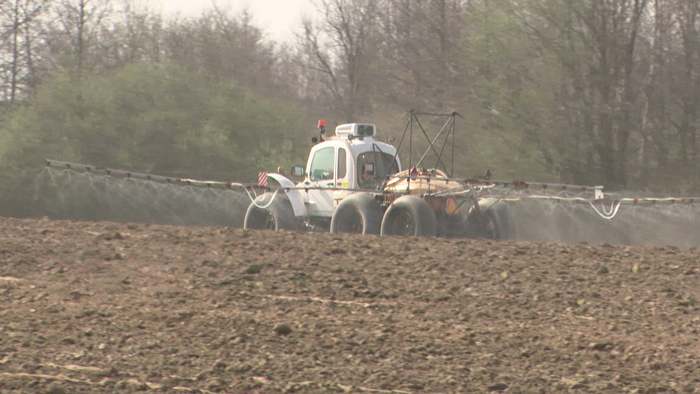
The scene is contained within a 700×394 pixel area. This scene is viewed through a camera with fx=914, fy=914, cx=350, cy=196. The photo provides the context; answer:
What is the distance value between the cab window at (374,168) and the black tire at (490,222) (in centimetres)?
174

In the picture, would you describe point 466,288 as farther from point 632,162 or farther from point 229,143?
point 229,143

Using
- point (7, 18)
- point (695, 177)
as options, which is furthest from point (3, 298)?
point (7, 18)

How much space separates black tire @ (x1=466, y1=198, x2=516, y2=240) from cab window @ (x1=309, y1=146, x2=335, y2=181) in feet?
8.76

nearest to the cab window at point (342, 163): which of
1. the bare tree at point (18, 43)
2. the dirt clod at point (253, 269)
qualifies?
the dirt clod at point (253, 269)

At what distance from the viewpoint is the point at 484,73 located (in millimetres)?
25422

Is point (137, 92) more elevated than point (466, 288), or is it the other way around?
point (137, 92)

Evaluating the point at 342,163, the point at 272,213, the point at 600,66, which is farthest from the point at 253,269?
the point at 600,66

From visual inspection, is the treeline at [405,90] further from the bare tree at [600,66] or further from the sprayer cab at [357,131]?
the sprayer cab at [357,131]

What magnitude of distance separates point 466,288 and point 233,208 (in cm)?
1775

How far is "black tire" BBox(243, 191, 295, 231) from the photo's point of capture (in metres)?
16.9

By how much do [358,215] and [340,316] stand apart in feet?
25.9

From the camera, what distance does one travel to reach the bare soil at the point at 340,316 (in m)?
6.10

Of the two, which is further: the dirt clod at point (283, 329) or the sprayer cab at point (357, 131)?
the sprayer cab at point (357, 131)

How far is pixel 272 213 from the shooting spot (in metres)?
17.1
